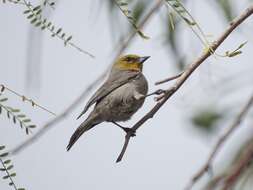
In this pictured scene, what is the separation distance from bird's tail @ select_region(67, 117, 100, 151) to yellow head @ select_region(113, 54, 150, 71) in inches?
38.0

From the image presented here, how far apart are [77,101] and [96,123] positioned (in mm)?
1962

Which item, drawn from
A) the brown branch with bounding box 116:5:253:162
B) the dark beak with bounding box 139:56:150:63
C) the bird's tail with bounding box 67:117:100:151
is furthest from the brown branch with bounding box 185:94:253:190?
the dark beak with bounding box 139:56:150:63

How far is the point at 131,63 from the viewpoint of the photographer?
4738mm

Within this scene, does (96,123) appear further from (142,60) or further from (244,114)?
(244,114)

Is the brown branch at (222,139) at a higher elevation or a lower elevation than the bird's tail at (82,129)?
lower

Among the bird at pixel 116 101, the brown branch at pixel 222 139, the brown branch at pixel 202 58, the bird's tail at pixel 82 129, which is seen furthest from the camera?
the bird at pixel 116 101

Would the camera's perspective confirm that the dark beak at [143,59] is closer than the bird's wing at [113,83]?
No

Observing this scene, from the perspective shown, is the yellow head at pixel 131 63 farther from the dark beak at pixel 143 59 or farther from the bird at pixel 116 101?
the bird at pixel 116 101

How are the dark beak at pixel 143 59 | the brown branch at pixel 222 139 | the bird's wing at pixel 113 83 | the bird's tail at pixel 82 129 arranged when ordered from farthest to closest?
1. the dark beak at pixel 143 59
2. the bird's wing at pixel 113 83
3. the bird's tail at pixel 82 129
4. the brown branch at pixel 222 139

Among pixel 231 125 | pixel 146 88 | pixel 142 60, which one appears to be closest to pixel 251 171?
pixel 231 125

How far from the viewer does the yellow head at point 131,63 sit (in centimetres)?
466

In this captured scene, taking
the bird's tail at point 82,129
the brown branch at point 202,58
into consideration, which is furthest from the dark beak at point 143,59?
the brown branch at point 202,58

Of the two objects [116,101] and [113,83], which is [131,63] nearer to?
[113,83]

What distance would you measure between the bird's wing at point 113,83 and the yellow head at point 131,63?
0.80ft
